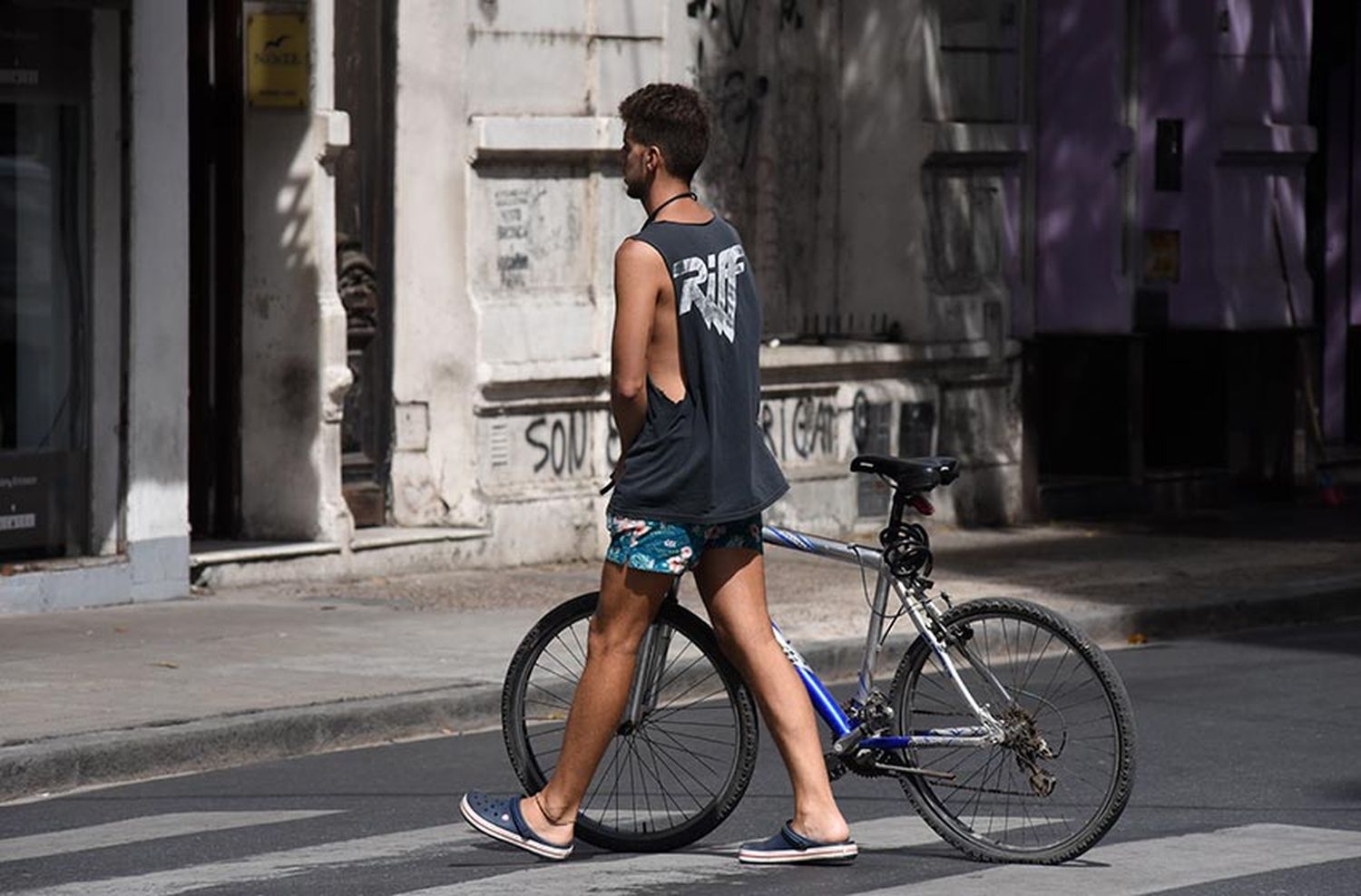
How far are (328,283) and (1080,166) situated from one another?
5.68m

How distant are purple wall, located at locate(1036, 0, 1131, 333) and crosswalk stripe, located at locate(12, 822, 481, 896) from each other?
33.3ft

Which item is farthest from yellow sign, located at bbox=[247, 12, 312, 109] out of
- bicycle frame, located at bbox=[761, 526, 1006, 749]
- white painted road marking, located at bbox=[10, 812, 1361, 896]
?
bicycle frame, located at bbox=[761, 526, 1006, 749]

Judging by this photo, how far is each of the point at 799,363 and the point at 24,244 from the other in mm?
4845

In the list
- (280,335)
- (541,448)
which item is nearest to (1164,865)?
(280,335)

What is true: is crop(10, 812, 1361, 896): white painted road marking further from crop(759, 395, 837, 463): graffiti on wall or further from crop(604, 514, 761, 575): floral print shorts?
crop(759, 395, 837, 463): graffiti on wall

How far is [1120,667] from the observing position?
1184 centimetres

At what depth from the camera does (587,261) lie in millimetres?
Answer: 14766

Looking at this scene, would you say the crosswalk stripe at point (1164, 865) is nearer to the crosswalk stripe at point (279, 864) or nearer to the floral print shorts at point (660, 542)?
the floral print shorts at point (660, 542)

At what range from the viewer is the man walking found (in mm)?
7023

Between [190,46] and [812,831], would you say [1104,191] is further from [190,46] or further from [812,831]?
[812,831]

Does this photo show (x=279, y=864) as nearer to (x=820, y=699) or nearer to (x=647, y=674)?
(x=647, y=674)

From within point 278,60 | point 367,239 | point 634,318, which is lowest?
point 634,318

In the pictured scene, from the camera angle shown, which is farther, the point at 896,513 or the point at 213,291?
the point at 213,291

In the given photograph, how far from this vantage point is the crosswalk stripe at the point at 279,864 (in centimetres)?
691
